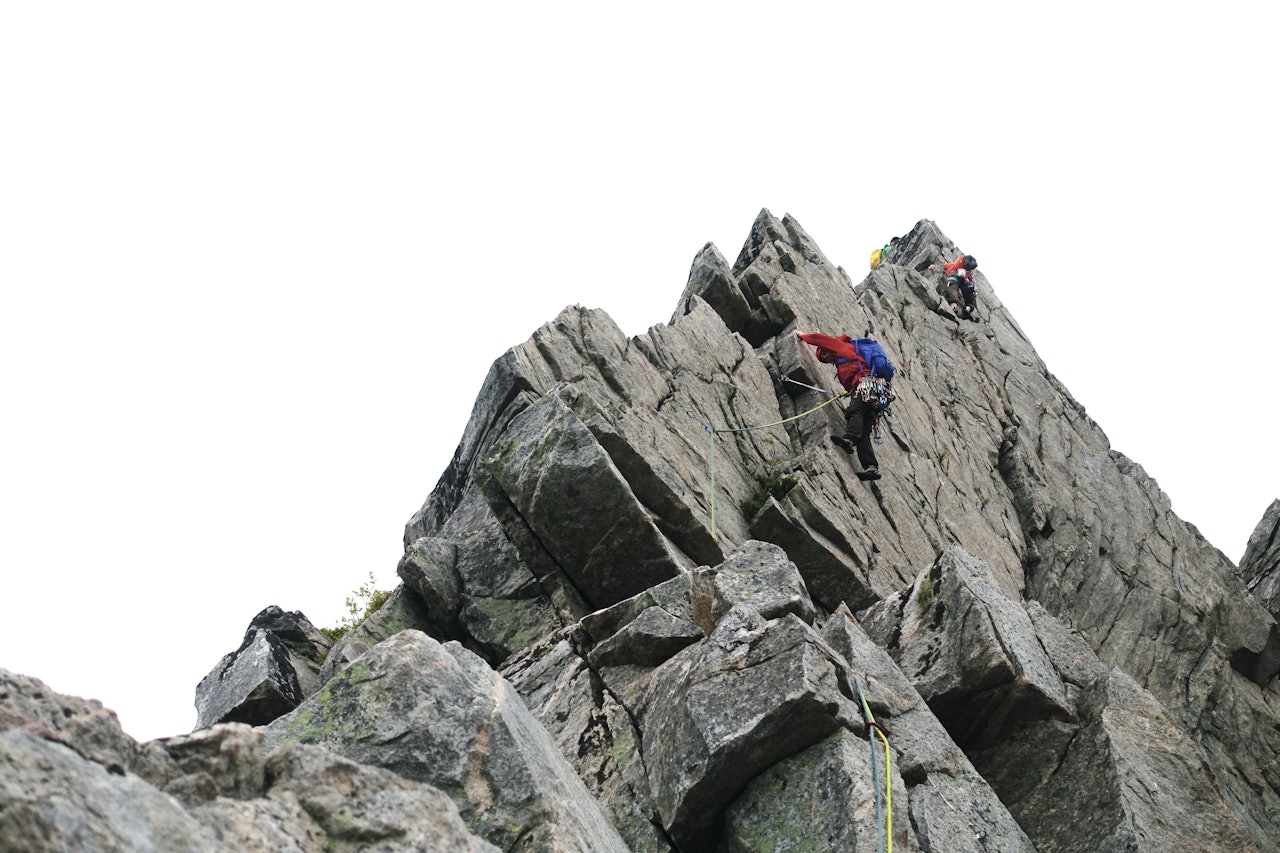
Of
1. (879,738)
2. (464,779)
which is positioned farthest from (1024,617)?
(464,779)

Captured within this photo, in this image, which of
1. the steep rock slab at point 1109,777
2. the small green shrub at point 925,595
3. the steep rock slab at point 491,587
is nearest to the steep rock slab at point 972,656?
the small green shrub at point 925,595

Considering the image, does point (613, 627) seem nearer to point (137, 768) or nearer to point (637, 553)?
point (637, 553)

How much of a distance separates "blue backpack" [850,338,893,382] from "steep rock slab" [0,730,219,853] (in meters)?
21.7

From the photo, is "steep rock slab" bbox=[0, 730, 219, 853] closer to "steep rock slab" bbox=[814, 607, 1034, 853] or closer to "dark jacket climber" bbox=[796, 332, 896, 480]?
"steep rock slab" bbox=[814, 607, 1034, 853]

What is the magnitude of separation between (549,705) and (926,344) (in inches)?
1075

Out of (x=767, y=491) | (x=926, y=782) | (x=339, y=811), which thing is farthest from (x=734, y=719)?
(x=767, y=491)

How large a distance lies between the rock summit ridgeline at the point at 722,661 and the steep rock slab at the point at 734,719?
0.15ft

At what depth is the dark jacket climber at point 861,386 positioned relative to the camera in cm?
2584

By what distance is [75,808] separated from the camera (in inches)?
225

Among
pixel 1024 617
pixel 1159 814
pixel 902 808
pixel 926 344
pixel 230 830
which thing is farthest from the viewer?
pixel 926 344

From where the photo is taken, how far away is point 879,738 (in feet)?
42.7

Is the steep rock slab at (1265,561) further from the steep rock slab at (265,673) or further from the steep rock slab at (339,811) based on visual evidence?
the steep rock slab at (339,811)

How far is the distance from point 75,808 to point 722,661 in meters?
8.61

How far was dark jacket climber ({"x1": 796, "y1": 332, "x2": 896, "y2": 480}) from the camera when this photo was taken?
25.8 m
